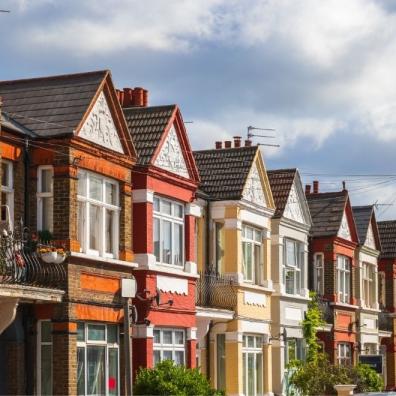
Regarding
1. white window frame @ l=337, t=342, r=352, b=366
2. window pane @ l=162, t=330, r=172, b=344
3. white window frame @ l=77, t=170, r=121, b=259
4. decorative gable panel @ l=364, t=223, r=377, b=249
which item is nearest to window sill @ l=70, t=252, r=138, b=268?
white window frame @ l=77, t=170, r=121, b=259

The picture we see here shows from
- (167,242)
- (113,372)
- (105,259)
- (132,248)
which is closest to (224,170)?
(167,242)

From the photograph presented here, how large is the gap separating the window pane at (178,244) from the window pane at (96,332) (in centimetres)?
455

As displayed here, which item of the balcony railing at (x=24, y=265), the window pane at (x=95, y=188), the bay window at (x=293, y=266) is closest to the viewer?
the balcony railing at (x=24, y=265)

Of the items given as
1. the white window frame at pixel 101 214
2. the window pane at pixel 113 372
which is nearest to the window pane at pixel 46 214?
the white window frame at pixel 101 214

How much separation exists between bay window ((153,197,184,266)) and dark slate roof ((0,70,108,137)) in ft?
14.1

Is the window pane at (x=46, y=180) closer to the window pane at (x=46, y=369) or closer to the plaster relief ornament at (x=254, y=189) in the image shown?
the window pane at (x=46, y=369)

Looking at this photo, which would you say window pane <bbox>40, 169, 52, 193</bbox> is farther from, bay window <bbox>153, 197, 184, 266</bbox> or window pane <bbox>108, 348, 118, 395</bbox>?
bay window <bbox>153, 197, 184, 266</bbox>

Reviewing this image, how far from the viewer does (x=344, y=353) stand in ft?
165

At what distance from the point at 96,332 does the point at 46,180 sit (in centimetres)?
401

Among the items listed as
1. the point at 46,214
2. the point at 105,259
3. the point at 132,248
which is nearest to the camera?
the point at 46,214

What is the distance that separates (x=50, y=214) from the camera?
93.1 ft

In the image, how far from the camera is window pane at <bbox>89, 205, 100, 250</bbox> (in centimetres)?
2956

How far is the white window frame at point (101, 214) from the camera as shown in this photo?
1142 inches

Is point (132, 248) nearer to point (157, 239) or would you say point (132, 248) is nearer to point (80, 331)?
point (157, 239)
